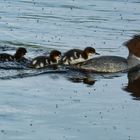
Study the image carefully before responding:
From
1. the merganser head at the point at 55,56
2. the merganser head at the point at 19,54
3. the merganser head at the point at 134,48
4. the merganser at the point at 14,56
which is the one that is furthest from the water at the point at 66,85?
the merganser head at the point at 134,48

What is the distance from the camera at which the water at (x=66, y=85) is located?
8406mm

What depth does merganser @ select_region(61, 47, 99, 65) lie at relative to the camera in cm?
1240

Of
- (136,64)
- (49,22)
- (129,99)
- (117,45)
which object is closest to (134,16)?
(49,22)

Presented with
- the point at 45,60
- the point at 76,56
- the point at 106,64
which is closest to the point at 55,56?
the point at 45,60

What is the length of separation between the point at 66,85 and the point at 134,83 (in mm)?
1238

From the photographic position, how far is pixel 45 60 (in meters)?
12.2

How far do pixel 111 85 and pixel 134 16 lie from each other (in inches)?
289

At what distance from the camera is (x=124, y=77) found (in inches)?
472

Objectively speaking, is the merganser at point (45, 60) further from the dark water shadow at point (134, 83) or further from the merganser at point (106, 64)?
the dark water shadow at point (134, 83)

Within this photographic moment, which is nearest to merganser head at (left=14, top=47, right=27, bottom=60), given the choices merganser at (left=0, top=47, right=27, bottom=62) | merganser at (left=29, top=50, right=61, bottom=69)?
merganser at (left=0, top=47, right=27, bottom=62)

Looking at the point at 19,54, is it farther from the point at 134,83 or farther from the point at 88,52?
the point at 134,83

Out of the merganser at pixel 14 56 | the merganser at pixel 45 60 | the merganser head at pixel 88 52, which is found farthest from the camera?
the merganser head at pixel 88 52

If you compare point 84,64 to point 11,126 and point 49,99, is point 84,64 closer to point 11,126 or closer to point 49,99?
point 49,99

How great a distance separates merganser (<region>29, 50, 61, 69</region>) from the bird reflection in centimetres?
124
